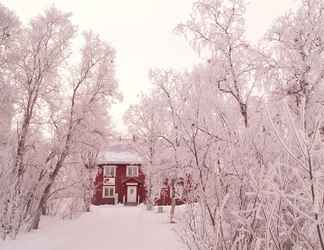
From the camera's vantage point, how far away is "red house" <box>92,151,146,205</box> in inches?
1906

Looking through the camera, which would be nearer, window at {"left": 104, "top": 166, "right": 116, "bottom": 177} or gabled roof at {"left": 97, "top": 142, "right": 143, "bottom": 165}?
gabled roof at {"left": 97, "top": 142, "right": 143, "bottom": 165}

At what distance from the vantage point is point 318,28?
10367 mm

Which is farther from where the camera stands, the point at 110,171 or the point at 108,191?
the point at 110,171

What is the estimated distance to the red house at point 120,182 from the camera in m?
48.4

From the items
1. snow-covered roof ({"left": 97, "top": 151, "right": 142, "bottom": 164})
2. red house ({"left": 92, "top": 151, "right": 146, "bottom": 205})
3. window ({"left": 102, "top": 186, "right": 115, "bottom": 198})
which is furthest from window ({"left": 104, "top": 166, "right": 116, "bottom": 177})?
window ({"left": 102, "top": 186, "right": 115, "bottom": 198})

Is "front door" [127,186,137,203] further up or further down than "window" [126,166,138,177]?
further down

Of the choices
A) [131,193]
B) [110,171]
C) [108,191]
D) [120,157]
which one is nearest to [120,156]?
[120,157]

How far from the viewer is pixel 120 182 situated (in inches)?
1924

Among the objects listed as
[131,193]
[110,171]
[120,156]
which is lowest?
[131,193]

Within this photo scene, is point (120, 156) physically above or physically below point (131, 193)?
above

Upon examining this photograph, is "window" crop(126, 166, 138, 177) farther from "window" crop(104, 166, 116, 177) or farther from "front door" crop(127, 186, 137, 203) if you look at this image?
"window" crop(104, 166, 116, 177)

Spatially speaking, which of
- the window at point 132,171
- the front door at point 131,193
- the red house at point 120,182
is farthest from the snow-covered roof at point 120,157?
the front door at point 131,193

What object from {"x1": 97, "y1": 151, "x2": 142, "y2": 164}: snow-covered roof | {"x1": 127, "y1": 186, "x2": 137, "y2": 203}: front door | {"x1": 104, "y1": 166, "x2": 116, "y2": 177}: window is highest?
{"x1": 97, "y1": 151, "x2": 142, "y2": 164}: snow-covered roof

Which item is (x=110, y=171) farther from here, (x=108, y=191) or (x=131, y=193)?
(x=131, y=193)
